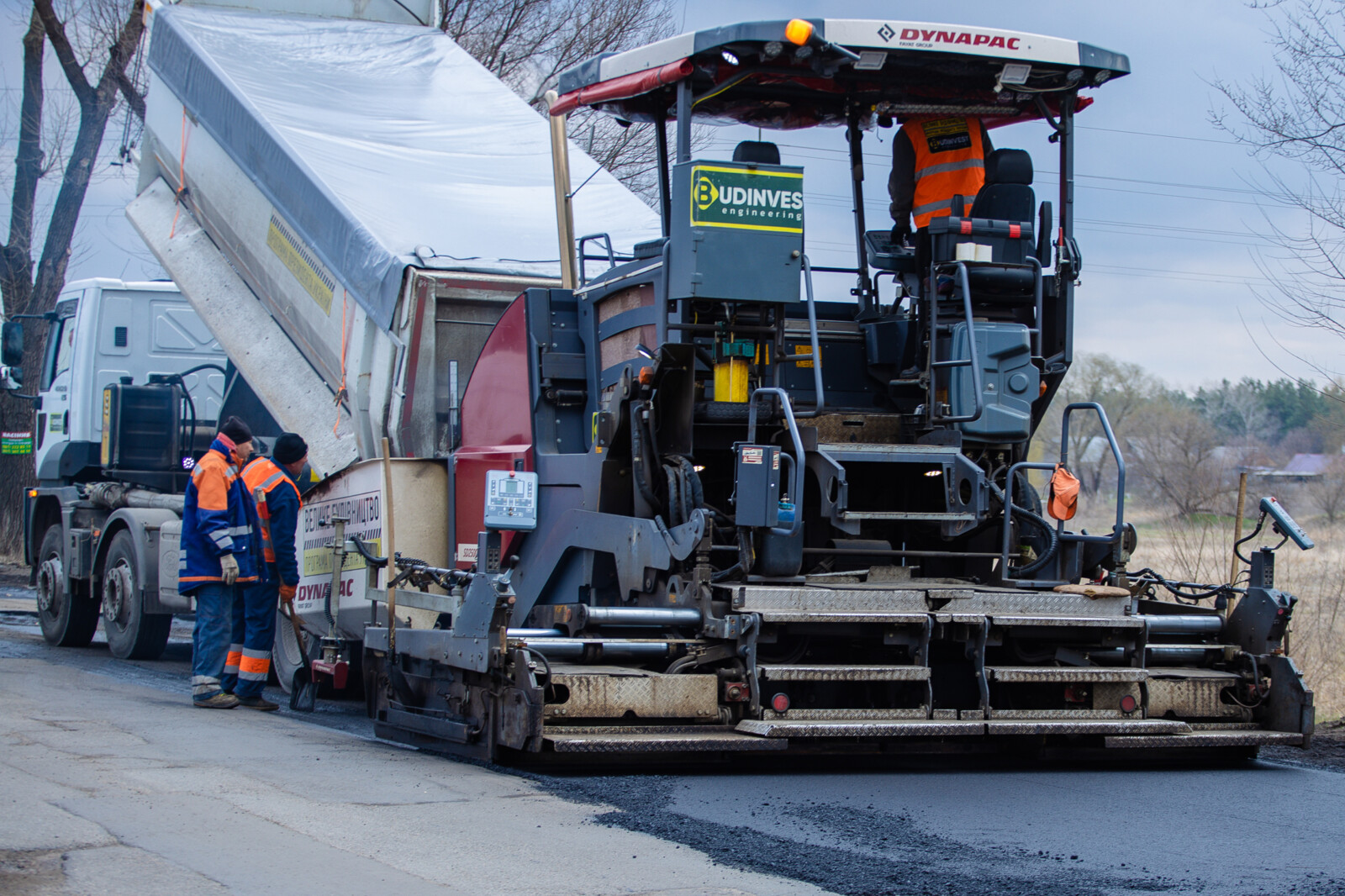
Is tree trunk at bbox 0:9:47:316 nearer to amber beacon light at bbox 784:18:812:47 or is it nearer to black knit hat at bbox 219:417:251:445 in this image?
black knit hat at bbox 219:417:251:445

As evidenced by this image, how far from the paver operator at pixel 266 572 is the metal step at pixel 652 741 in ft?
10.5

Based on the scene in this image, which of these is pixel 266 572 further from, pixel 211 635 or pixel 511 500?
pixel 511 500

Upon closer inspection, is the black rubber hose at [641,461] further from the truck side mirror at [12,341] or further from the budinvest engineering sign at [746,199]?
the truck side mirror at [12,341]

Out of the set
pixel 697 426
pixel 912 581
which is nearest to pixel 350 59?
pixel 697 426

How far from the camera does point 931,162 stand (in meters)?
7.62

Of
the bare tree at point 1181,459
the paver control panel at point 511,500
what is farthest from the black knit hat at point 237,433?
the bare tree at point 1181,459

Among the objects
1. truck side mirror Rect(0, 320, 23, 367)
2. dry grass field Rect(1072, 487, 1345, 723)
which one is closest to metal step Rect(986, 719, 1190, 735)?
dry grass field Rect(1072, 487, 1345, 723)

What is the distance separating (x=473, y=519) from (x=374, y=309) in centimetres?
146

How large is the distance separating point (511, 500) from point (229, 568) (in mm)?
2030

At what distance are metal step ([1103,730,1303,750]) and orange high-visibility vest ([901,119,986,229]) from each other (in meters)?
2.75

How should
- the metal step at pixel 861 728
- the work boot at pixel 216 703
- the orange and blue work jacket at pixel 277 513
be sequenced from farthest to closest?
the orange and blue work jacket at pixel 277 513 < the work boot at pixel 216 703 < the metal step at pixel 861 728

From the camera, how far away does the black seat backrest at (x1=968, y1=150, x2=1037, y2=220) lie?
7348 mm

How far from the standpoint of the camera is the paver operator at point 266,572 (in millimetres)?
8562

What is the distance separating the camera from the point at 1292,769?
6.88m
